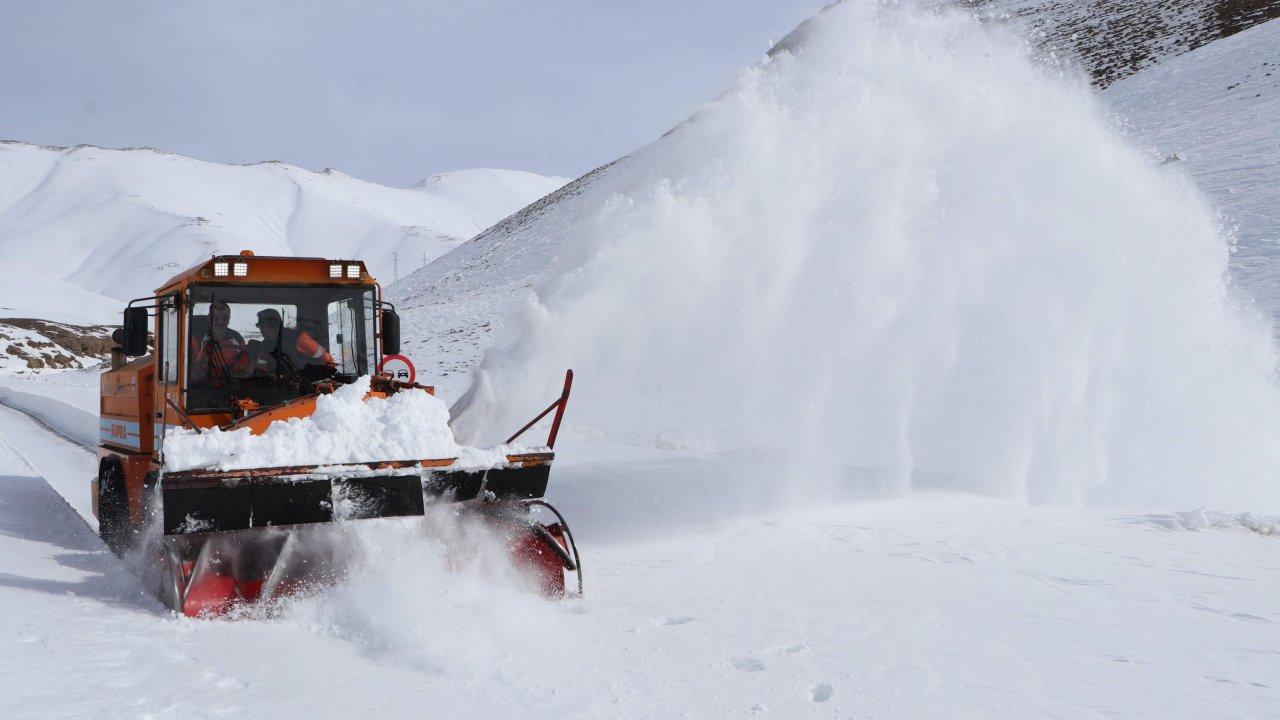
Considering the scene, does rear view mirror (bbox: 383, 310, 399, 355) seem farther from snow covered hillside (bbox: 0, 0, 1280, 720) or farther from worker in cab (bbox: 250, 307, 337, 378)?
snow covered hillside (bbox: 0, 0, 1280, 720)

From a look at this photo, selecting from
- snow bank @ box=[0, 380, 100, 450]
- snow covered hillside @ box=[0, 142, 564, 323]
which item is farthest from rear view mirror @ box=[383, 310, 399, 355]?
snow covered hillside @ box=[0, 142, 564, 323]

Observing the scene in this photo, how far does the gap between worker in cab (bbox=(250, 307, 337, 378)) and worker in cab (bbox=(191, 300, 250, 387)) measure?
9cm

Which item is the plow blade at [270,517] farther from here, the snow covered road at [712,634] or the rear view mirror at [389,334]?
the rear view mirror at [389,334]

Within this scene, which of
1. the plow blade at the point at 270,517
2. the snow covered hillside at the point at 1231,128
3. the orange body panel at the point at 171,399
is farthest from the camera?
the snow covered hillside at the point at 1231,128

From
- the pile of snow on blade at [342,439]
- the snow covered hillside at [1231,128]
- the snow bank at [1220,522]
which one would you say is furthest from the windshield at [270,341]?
the snow covered hillside at [1231,128]

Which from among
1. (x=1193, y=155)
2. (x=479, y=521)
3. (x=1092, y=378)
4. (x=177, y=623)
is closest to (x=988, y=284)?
(x=1092, y=378)

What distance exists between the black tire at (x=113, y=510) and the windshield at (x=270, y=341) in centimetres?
174

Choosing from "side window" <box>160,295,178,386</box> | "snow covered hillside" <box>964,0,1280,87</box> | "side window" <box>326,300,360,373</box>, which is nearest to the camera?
"side window" <box>160,295,178,386</box>

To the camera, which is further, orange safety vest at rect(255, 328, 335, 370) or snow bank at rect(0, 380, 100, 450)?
snow bank at rect(0, 380, 100, 450)

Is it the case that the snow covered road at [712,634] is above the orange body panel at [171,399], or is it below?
below

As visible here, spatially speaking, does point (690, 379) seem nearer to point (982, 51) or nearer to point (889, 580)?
point (982, 51)

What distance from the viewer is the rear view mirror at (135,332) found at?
6.02 meters

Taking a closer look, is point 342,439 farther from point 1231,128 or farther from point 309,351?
point 1231,128

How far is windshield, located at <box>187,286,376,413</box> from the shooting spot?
231 inches
